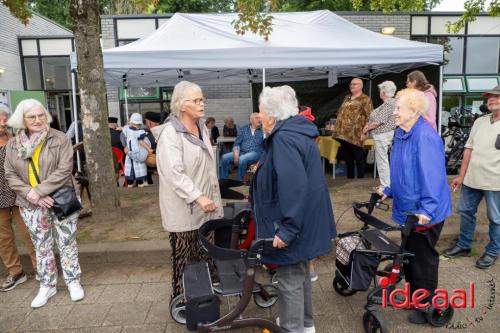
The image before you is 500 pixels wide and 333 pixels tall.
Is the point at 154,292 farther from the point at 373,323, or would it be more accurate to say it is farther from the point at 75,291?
the point at 373,323

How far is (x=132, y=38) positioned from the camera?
39.8 feet

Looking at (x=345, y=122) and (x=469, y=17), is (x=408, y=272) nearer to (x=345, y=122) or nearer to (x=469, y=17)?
(x=345, y=122)

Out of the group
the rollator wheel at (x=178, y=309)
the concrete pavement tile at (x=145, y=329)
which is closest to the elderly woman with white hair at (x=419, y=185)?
the rollator wheel at (x=178, y=309)

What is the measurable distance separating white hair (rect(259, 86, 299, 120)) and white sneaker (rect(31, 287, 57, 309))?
252cm

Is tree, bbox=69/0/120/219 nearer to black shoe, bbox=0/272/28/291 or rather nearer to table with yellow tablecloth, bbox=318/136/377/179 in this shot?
black shoe, bbox=0/272/28/291

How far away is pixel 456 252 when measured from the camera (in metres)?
4.01

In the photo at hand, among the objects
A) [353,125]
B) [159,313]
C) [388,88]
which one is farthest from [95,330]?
[353,125]

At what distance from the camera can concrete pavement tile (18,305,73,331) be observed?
9.81 feet

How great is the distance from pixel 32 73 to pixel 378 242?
1633cm

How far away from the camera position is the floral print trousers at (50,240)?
3238 millimetres

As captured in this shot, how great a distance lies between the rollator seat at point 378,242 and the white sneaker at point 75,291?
2416 mm

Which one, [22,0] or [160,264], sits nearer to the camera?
[160,264]

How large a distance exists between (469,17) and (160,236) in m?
7.50

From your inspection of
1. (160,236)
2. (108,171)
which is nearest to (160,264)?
(160,236)
